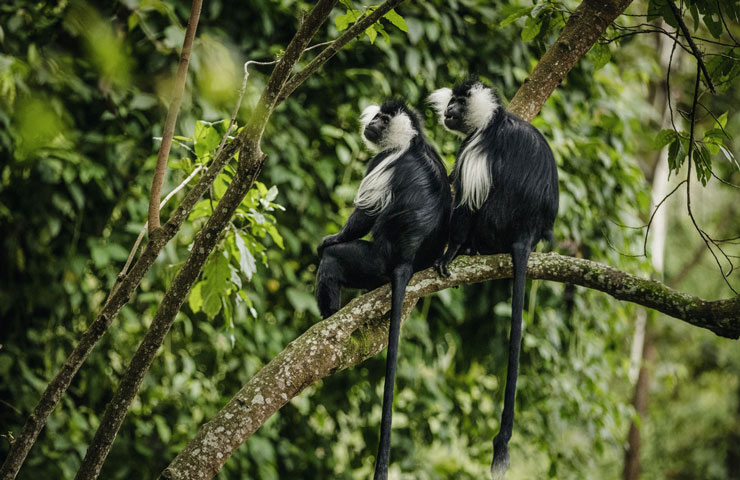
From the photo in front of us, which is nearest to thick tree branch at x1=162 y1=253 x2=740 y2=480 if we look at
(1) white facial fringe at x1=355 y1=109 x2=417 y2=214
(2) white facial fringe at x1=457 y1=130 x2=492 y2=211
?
(2) white facial fringe at x1=457 y1=130 x2=492 y2=211

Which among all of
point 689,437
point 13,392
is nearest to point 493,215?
point 13,392

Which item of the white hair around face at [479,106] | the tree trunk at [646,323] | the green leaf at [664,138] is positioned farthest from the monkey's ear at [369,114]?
the tree trunk at [646,323]

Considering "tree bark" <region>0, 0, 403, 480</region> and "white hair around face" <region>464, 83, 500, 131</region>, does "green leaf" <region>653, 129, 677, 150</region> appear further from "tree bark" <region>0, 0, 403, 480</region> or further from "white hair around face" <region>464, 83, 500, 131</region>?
"tree bark" <region>0, 0, 403, 480</region>

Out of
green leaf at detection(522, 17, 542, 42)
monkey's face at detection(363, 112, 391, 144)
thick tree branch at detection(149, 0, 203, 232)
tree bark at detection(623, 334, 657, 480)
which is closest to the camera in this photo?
thick tree branch at detection(149, 0, 203, 232)

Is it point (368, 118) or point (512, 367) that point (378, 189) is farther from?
point (512, 367)

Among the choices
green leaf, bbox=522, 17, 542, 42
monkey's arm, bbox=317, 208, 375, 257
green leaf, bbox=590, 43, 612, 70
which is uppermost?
green leaf, bbox=590, 43, 612, 70

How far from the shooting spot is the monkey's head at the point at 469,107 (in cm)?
222

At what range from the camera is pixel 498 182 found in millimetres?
2145

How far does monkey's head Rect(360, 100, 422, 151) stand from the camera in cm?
227

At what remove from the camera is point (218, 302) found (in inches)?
63.7

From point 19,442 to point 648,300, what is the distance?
4.23 feet

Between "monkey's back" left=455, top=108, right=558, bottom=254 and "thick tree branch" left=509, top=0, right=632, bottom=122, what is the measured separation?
0.68ft

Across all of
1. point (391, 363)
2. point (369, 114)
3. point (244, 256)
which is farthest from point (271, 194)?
point (369, 114)

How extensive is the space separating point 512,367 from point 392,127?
96cm
